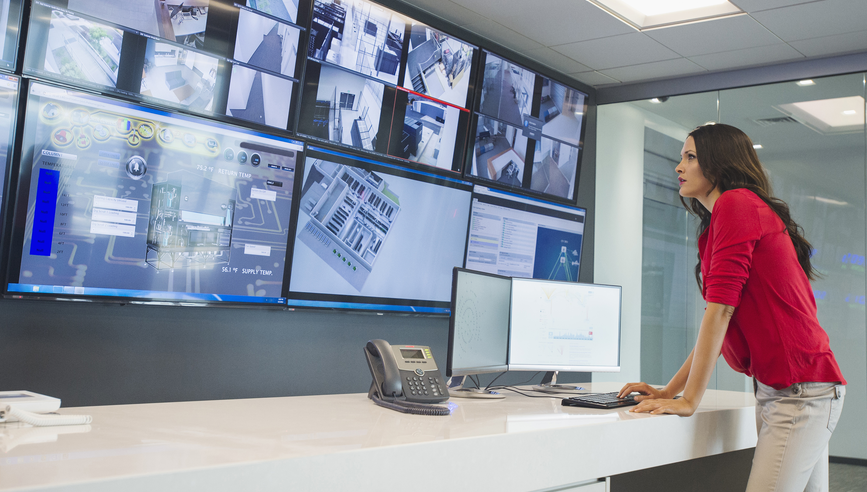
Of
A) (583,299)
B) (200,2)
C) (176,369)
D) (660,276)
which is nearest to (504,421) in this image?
(583,299)

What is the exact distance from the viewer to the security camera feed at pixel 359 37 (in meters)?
2.92

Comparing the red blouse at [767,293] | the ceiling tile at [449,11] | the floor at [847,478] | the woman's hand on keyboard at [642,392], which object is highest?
the ceiling tile at [449,11]

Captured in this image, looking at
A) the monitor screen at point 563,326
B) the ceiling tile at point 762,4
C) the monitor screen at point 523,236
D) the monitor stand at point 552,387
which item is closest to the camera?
the monitor screen at point 563,326

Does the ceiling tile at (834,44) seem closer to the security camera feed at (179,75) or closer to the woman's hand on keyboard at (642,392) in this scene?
the woman's hand on keyboard at (642,392)

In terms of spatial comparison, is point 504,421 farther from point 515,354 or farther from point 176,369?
point 176,369

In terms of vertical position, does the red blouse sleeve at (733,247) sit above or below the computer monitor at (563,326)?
above

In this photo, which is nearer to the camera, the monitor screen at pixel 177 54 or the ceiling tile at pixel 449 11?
the monitor screen at pixel 177 54

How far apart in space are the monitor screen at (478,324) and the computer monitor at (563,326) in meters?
0.05

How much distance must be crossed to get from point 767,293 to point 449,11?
2.39 m

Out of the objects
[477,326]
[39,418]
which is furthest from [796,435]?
[39,418]

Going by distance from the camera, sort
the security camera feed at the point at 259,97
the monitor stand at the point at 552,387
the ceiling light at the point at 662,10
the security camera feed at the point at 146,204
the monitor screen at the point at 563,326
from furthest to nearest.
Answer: the ceiling light at the point at 662,10 → the security camera feed at the point at 259,97 → the monitor stand at the point at 552,387 → the monitor screen at the point at 563,326 → the security camera feed at the point at 146,204

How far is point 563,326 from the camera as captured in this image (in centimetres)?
247

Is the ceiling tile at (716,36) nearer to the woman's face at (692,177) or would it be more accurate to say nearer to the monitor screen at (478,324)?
the woman's face at (692,177)

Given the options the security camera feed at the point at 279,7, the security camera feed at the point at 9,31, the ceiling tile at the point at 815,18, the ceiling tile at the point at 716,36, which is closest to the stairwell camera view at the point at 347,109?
the security camera feed at the point at 279,7
